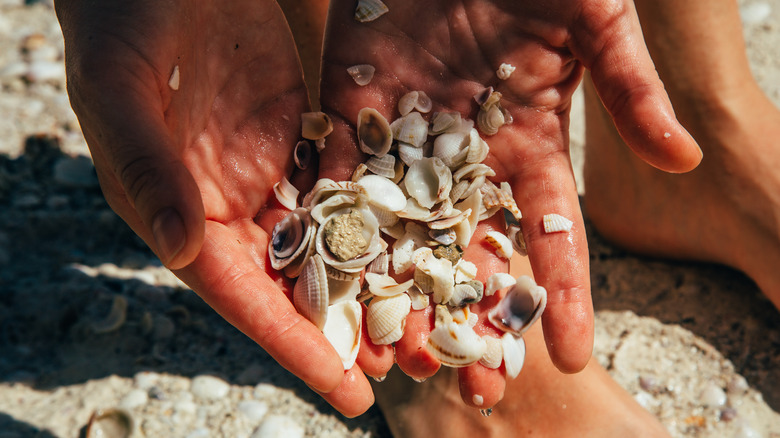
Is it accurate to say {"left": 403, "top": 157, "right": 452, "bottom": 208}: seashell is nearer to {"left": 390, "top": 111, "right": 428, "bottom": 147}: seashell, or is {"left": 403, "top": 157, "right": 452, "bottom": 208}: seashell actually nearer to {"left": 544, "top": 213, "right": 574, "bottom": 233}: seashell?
{"left": 390, "top": 111, "right": 428, "bottom": 147}: seashell

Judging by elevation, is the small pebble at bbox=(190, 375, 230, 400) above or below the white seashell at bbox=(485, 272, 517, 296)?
below

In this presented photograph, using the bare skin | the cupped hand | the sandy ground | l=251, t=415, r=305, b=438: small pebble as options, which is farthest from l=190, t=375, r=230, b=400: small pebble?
the bare skin

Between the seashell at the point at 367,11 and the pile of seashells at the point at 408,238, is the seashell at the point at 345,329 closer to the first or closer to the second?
the pile of seashells at the point at 408,238

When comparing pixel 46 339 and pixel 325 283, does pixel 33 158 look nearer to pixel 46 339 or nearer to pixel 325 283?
pixel 46 339

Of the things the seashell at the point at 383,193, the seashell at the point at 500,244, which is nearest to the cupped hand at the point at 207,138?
the seashell at the point at 383,193

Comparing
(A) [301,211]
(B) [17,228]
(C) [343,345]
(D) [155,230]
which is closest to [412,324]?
(C) [343,345]
